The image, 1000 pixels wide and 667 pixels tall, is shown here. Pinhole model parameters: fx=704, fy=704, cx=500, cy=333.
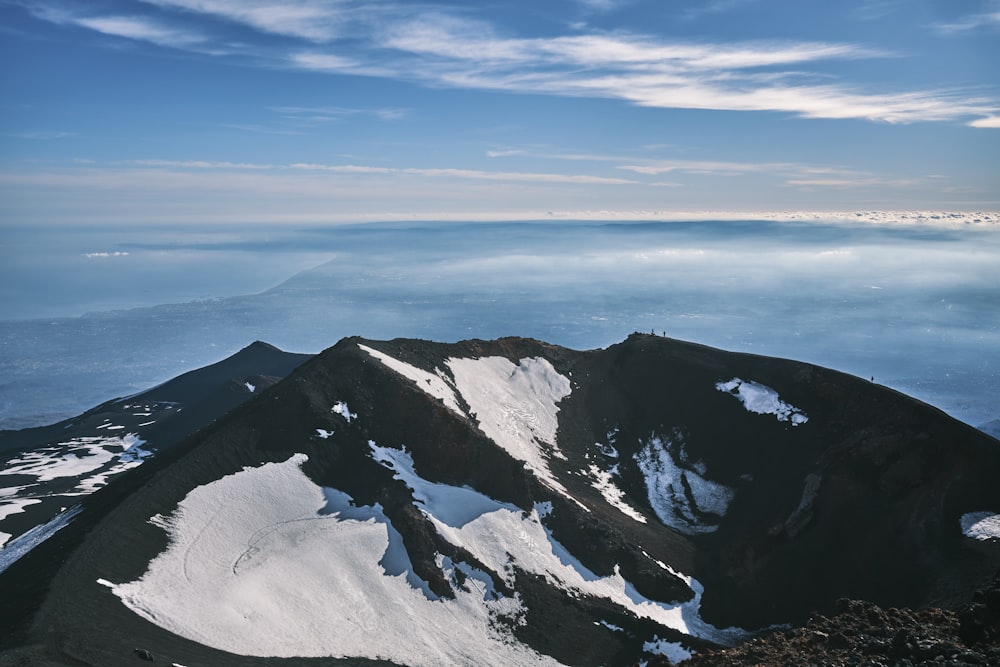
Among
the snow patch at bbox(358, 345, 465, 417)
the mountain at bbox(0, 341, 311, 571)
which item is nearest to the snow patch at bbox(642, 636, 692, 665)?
the snow patch at bbox(358, 345, 465, 417)

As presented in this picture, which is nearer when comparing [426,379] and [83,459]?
[426,379]

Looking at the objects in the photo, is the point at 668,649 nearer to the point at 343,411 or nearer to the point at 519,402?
the point at 343,411

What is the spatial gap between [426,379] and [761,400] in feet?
111

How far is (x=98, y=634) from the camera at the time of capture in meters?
34.1

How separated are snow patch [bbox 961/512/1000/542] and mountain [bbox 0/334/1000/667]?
7.9 inches

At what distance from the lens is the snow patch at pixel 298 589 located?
3994cm

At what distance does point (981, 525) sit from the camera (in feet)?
160

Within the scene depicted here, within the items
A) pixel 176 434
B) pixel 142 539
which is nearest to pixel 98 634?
pixel 142 539

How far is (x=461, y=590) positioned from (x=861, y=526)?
30.6 meters

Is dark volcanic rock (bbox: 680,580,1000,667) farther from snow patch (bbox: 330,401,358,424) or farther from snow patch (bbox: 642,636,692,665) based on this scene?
snow patch (bbox: 330,401,358,424)

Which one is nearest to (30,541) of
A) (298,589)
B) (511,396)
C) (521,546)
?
(298,589)

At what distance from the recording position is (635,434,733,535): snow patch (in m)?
63.0

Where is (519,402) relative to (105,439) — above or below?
above

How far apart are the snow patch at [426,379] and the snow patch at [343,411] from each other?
21.6 ft
